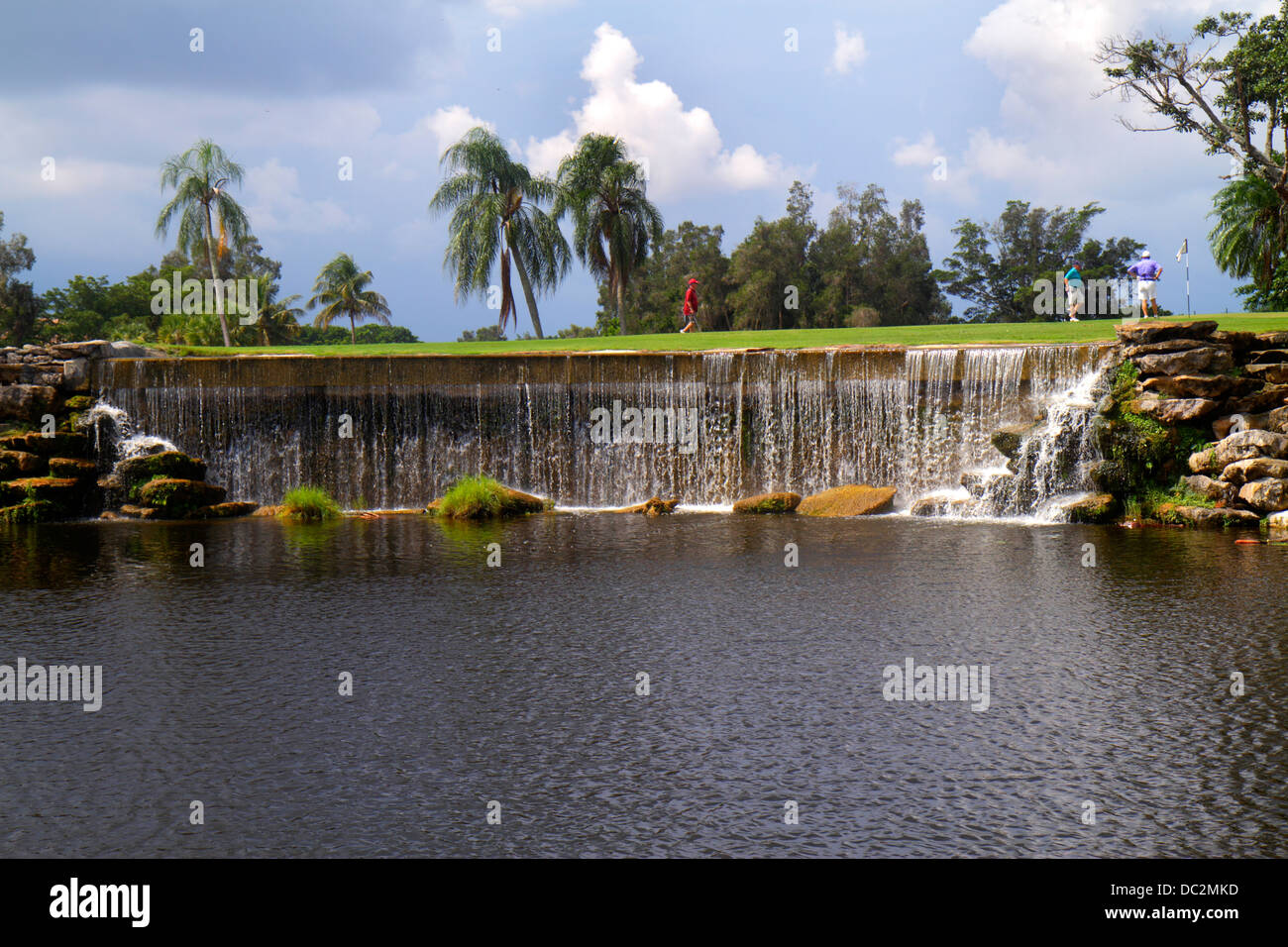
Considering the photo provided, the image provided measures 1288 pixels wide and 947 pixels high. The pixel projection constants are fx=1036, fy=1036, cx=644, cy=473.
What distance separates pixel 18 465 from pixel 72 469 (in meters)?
1.00

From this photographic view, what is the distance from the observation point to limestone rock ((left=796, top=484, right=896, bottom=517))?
62.0 feet

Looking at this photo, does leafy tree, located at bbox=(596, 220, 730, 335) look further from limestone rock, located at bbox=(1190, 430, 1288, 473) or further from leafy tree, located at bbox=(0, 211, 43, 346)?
limestone rock, located at bbox=(1190, 430, 1288, 473)

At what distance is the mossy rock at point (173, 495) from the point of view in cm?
2066

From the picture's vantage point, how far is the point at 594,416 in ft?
72.6

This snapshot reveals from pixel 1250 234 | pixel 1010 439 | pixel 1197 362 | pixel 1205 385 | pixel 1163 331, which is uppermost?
pixel 1250 234

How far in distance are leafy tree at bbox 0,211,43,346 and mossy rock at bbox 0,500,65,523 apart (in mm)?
41299

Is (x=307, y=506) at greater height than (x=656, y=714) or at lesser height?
greater

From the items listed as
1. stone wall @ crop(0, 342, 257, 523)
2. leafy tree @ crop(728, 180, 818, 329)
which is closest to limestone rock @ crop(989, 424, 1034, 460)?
stone wall @ crop(0, 342, 257, 523)

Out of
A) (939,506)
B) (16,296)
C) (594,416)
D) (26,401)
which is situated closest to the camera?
(939,506)

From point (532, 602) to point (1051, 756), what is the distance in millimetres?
5734

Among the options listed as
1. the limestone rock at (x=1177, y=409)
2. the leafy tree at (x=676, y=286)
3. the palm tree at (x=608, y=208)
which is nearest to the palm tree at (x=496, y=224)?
the palm tree at (x=608, y=208)

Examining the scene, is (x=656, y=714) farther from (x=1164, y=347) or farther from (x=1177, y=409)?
(x=1164, y=347)

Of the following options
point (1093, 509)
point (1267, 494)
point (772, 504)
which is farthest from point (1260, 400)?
point (772, 504)
